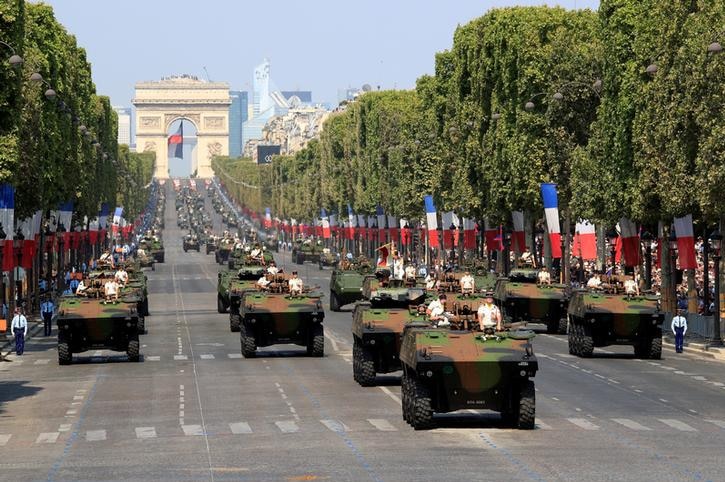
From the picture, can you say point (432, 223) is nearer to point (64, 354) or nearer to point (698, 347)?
point (698, 347)

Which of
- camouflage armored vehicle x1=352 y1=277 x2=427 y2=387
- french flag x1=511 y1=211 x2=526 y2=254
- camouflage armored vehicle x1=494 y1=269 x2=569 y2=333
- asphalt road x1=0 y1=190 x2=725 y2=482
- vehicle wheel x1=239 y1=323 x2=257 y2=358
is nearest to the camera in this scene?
asphalt road x1=0 y1=190 x2=725 y2=482

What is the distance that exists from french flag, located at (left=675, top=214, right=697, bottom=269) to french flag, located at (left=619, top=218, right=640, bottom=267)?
754cm

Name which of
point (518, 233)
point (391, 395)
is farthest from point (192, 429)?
point (518, 233)

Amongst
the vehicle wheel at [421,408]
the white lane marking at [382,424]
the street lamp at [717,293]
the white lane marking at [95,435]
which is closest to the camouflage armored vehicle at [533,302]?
the street lamp at [717,293]

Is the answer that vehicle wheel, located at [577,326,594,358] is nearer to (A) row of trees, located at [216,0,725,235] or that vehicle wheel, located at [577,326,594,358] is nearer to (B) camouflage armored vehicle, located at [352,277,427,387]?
(A) row of trees, located at [216,0,725,235]

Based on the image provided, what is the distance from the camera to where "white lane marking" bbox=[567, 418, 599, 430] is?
102ft

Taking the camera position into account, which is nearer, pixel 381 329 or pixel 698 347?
pixel 381 329

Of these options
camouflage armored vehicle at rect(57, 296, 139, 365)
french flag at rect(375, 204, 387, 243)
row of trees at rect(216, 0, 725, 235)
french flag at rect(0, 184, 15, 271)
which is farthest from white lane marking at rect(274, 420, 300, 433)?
french flag at rect(375, 204, 387, 243)

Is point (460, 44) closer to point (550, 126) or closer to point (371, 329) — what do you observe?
point (550, 126)

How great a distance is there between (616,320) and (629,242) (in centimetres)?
2154

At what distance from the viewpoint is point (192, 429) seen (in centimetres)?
3166

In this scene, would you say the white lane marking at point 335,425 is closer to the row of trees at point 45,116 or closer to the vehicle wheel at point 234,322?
the row of trees at point 45,116

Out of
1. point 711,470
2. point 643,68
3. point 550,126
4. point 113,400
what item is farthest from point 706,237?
point 711,470

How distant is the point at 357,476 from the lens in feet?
80.3
